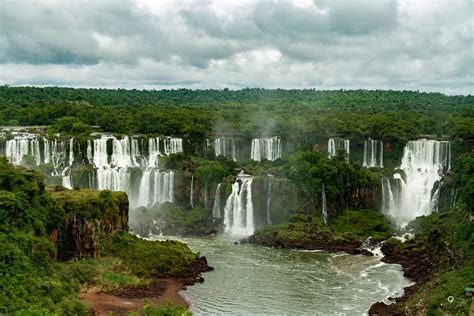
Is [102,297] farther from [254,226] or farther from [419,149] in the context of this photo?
[419,149]

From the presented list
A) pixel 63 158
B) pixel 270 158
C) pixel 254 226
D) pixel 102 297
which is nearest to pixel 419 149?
pixel 270 158

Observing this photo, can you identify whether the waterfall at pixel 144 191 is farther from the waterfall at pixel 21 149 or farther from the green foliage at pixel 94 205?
the green foliage at pixel 94 205

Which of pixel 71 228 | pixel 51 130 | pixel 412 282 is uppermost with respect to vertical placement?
pixel 51 130

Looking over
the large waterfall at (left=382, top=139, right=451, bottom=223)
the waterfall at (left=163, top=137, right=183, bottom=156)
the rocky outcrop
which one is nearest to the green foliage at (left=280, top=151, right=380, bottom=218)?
the large waterfall at (left=382, top=139, right=451, bottom=223)

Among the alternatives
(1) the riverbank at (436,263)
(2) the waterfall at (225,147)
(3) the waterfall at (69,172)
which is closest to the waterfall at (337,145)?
(2) the waterfall at (225,147)

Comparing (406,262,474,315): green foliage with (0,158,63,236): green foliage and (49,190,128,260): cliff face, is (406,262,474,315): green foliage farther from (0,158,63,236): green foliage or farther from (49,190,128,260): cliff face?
(0,158,63,236): green foliage

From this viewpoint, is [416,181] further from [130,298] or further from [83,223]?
[130,298]
